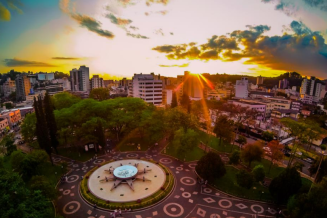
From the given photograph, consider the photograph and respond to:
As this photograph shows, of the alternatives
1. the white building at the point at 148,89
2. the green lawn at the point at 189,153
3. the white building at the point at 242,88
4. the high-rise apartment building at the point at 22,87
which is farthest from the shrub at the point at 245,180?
the high-rise apartment building at the point at 22,87

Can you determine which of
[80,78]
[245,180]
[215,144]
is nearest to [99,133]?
[215,144]

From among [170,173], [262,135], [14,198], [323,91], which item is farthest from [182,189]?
[323,91]

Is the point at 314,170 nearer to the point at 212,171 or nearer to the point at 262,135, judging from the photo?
the point at 212,171

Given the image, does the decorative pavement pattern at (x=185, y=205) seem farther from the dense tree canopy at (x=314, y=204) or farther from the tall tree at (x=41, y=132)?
the tall tree at (x=41, y=132)

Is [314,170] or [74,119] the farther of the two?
[74,119]

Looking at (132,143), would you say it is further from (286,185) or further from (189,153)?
(286,185)

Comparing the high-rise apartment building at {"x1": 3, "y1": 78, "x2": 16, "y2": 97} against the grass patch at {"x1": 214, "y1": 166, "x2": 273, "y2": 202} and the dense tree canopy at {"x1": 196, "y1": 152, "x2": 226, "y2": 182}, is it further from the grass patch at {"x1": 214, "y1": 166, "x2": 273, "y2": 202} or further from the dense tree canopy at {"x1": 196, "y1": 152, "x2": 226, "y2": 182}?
the grass patch at {"x1": 214, "y1": 166, "x2": 273, "y2": 202}
